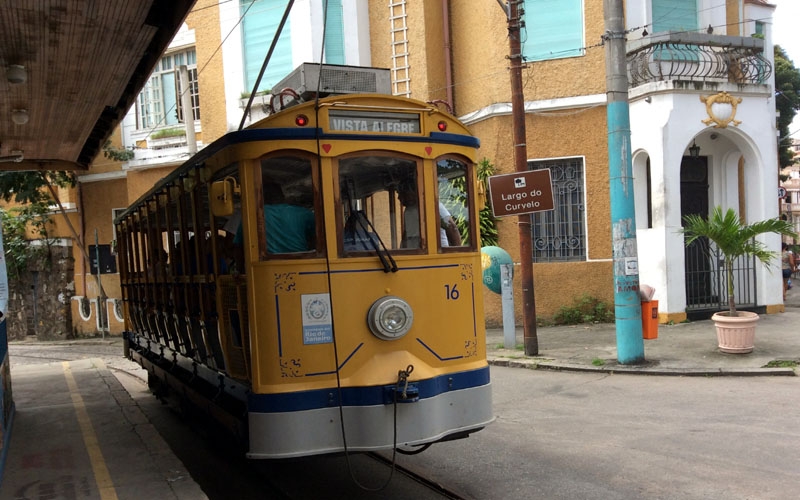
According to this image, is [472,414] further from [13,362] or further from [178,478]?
[13,362]

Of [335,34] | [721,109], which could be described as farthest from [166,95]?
[721,109]

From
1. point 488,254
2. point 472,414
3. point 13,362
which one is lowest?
point 13,362

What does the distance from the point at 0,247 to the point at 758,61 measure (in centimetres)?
1437

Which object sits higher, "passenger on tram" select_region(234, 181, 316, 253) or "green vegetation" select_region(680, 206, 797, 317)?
"passenger on tram" select_region(234, 181, 316, 253)

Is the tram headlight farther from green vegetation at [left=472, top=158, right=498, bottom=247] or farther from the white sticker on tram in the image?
green vegetation at [left=472, top=158, right=498, bottom=247]

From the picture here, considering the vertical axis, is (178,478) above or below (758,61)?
below

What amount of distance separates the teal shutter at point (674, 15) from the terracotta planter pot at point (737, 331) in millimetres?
7631

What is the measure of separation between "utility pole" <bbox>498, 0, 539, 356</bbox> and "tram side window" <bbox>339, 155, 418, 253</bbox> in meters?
6.24

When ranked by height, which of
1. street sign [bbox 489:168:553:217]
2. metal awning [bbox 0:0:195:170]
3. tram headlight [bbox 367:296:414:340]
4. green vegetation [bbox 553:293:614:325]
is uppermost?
metal awning [bbox 0:0:195:170]

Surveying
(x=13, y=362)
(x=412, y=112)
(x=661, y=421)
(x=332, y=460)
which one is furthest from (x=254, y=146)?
(x=13, y=362)

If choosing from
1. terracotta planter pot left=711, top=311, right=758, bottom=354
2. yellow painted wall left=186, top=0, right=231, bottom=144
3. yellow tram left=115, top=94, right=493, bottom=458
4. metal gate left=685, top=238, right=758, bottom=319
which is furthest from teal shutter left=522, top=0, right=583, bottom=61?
yellow tram left=115, top=94, right=493, bottom=458

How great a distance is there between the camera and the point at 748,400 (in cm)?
824

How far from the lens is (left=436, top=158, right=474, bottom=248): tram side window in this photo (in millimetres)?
5570

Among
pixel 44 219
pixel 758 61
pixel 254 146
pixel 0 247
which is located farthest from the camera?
pixel 44 219
